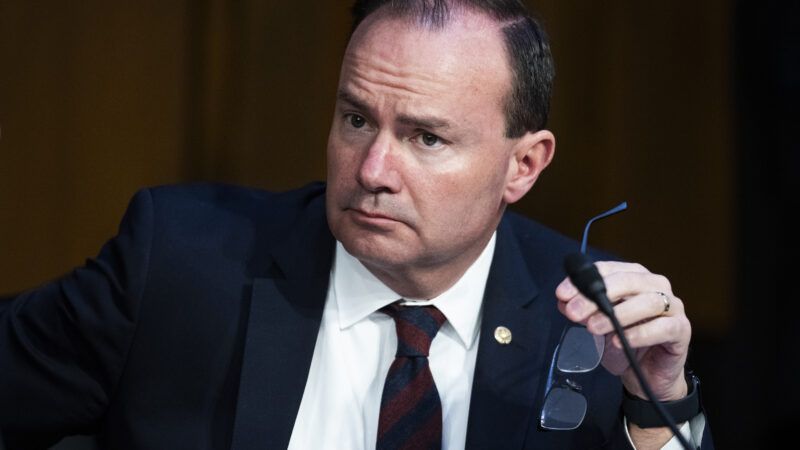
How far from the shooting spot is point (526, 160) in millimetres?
2242

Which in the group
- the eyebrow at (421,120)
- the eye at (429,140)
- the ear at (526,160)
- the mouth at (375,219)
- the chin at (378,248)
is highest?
the eyebrow at (421,120)

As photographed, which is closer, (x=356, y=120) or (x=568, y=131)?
(x=356, y=120)

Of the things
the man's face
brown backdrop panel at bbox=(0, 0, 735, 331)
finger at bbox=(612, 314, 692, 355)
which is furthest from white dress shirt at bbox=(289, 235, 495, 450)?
brown backdrop panel at bbox=(0, 0, 735, 331)

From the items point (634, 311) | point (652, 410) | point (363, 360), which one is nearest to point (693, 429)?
point (652, 410)

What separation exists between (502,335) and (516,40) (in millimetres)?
542

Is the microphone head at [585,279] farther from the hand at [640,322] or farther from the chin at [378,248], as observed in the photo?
the chin at [378,248]

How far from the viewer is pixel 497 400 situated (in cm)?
212

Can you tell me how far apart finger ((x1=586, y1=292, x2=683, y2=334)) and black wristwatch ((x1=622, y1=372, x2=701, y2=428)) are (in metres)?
0.19

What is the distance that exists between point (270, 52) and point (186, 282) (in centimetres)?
115

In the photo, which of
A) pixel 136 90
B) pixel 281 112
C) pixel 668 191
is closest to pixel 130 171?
pixel 136 90

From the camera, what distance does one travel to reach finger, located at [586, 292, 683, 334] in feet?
5.89

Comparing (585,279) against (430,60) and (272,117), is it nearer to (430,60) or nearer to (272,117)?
(430,60)

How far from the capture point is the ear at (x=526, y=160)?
7.20 feet

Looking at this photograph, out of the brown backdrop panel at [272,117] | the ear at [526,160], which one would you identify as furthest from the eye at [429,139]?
the brown backdrop panel at [272,117]
